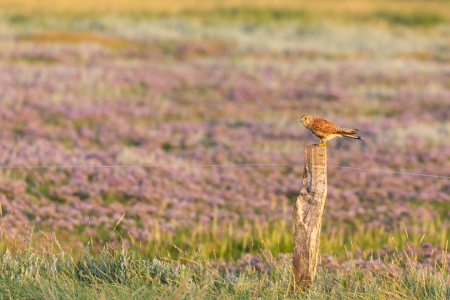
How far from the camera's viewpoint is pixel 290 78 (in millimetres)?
23625

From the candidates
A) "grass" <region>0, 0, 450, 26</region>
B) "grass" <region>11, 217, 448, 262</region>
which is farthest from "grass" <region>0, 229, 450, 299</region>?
"grass" <region>0, 0, 450, 26</region>

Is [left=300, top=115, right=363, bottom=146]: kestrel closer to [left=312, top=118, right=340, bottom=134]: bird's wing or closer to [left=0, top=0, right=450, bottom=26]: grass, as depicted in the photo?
[left=312, top=118, right=340, bottom=134]: bird's wing

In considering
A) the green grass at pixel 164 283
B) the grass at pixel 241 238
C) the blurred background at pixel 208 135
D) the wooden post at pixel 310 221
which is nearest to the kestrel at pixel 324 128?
the wooden post at pixel 310 221

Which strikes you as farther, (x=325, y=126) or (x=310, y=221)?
(x=325, y=126)

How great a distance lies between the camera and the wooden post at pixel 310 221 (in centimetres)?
481

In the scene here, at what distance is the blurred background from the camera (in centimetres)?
772

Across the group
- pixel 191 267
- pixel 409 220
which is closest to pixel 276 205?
pixel 409 220

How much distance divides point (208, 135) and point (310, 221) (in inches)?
372

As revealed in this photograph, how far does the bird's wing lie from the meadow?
48.5 inches

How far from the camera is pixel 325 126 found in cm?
496

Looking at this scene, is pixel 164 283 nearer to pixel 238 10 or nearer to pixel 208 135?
pixel 208 135

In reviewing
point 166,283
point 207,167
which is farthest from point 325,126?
point 207,167

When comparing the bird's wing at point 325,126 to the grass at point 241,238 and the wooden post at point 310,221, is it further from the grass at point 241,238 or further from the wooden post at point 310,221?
the grass at point 241,238

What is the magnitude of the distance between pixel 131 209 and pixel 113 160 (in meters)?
2.58
